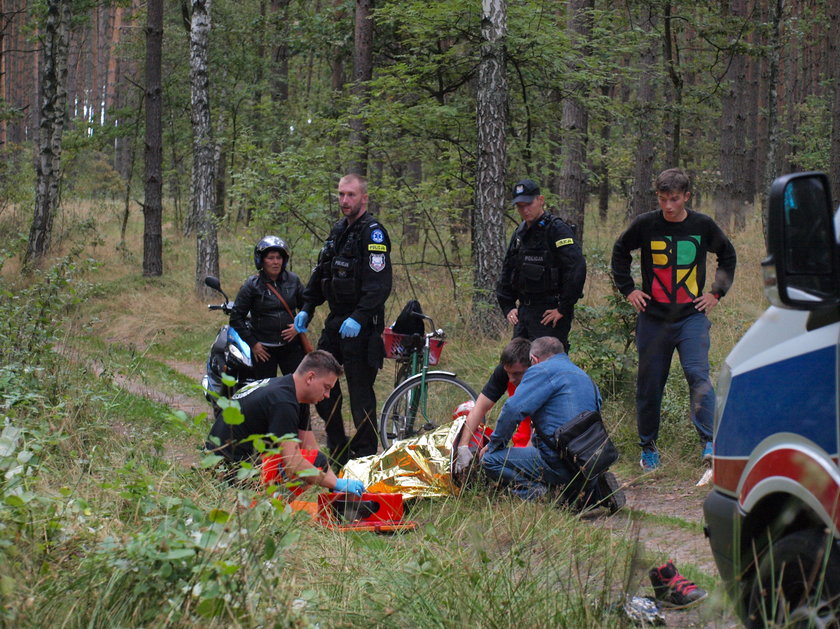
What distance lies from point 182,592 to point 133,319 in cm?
1261

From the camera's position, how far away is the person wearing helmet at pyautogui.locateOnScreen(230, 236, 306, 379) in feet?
25.2

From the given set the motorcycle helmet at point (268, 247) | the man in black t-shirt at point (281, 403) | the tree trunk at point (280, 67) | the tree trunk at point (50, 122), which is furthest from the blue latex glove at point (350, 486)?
the tree trunk at point (280, 67)

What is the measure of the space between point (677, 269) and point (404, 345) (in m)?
2.29

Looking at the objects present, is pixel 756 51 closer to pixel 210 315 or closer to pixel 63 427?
pixel 210 315

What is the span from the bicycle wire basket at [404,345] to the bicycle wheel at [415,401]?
0.20 meters

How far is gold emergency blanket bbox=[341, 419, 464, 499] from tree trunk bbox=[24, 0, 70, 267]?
13.9m

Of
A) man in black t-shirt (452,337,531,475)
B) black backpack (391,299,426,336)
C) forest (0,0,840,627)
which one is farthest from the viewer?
black backpack (391,299,426,336)

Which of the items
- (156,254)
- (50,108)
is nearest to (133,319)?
(156,254)

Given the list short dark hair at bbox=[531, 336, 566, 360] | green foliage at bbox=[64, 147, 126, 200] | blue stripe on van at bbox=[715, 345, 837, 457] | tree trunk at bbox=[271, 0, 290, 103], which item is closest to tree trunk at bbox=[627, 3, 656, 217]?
tree trunk at bbox=[271, 0, 290, 103]

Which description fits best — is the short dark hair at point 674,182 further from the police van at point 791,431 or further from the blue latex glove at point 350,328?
the police van at point 791,431

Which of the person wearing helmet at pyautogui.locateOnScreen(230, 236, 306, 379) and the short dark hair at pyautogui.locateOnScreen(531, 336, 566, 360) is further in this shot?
the person wearing helmet at pyautogui.locateOnScreen(230, 236, 306, 379)

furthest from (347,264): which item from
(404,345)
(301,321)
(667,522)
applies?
(667,522)

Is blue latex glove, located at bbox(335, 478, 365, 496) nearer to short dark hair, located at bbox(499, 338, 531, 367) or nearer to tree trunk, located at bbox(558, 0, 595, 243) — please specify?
short dark hair, located at bbox(499, 338, 531, 367)

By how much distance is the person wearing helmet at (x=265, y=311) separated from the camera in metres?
7.70
